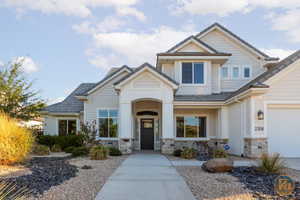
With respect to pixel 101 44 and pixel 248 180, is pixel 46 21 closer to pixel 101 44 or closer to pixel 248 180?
pixel 101 44

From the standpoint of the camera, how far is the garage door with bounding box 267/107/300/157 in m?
11.7

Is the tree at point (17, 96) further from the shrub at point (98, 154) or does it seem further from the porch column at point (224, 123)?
the porch column at point (224, 123)

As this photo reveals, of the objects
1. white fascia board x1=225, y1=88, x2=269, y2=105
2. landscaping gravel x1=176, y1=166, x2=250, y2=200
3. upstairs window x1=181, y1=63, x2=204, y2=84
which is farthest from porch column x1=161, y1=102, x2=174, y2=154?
landscaping gravel x1=176, y1=166, x2=250, y2=200

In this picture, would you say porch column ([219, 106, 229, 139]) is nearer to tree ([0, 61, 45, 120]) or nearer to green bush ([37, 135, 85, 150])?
green bush ([37, 135, 85, 150])

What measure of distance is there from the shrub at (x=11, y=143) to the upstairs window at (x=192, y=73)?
1039cm

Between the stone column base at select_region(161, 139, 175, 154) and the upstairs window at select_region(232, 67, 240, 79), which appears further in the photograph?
the upstairs window at select_region(232, 67, 240, 79)

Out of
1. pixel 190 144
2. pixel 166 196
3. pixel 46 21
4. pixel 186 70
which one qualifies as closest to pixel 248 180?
pixel 166 196

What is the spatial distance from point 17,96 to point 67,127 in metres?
4.66

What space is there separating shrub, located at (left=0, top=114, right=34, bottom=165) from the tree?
6890 millimetres

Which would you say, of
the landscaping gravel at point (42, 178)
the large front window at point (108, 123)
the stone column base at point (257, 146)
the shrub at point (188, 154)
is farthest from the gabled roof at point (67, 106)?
the stone column base at point (257, 146)

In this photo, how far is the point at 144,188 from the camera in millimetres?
6086

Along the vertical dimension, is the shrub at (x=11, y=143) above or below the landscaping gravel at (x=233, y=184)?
above

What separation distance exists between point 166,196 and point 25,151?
20.7ft

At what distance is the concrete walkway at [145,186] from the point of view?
546 centimetres
